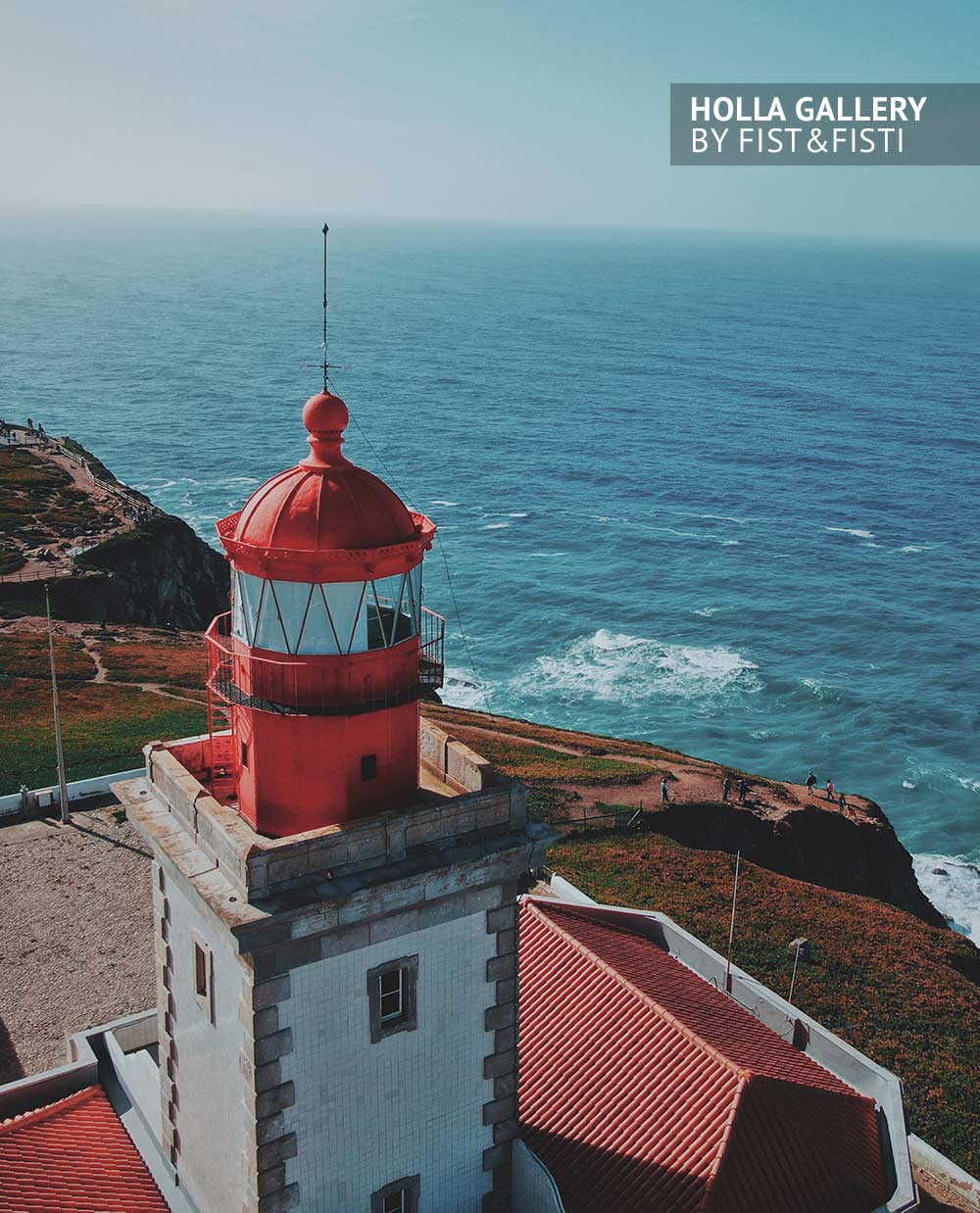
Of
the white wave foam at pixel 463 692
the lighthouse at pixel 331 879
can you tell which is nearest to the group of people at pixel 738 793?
the white wave foam at pixel 463 692

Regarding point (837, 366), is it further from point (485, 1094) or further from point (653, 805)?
point (485, 1094)

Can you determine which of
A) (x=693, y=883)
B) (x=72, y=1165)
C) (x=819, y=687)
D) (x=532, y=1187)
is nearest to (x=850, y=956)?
(x=693, y=883)

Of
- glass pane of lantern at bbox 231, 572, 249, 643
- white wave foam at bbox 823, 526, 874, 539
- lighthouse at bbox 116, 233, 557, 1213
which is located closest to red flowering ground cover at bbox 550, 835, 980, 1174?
lighthouse at bbox 116, 233, 557, 1213

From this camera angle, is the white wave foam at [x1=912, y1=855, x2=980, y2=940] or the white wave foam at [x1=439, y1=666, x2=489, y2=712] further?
the white wave foam at [x1=439, y1=666, x2=489, y2=712]

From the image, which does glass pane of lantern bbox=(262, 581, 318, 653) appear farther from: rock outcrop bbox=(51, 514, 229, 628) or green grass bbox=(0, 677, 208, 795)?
rock outcrop bbox=(51, 514, 229, 628)

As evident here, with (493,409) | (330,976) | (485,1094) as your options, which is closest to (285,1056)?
(330,976)
